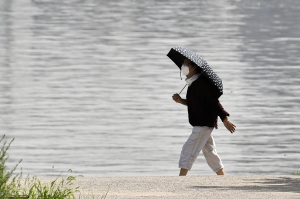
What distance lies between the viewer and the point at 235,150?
14.6 m

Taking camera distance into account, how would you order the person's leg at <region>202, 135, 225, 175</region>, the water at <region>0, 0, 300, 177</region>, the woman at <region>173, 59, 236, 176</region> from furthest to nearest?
1. the water at <region>0, 0, 300, 177</region>
2. the person's leg at <region>202, 135, 225, 175</region>
3. the woman at <region>173, 59, 236, 176</region>

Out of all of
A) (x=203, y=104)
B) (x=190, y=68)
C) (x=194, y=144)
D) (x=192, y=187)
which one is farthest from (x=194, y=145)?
(x=192, y=187)

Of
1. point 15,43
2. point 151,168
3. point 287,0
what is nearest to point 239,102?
point 151,168

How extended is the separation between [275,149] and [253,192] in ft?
18.5

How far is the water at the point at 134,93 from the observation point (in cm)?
1396

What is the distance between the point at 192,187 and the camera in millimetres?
9273

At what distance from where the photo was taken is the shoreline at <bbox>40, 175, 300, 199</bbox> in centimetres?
884

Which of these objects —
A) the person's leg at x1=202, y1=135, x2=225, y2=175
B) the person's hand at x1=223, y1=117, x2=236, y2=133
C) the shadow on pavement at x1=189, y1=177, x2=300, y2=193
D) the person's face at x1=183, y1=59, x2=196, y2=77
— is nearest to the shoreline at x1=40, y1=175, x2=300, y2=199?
the shadow on pavement at x1=189, y1=177, x2=300, y2=193

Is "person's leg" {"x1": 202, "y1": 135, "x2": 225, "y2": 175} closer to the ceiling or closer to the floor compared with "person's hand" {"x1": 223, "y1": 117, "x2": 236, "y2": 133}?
closer to the floor

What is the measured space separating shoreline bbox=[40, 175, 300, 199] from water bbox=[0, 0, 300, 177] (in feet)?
10.2

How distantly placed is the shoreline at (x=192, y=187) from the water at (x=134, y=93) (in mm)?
3114

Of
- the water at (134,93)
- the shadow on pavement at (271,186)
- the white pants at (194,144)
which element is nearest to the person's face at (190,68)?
the white pants at (194,144)

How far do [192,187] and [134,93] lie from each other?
1031 cm

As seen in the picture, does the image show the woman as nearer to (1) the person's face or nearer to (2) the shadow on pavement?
(1) the person's face
